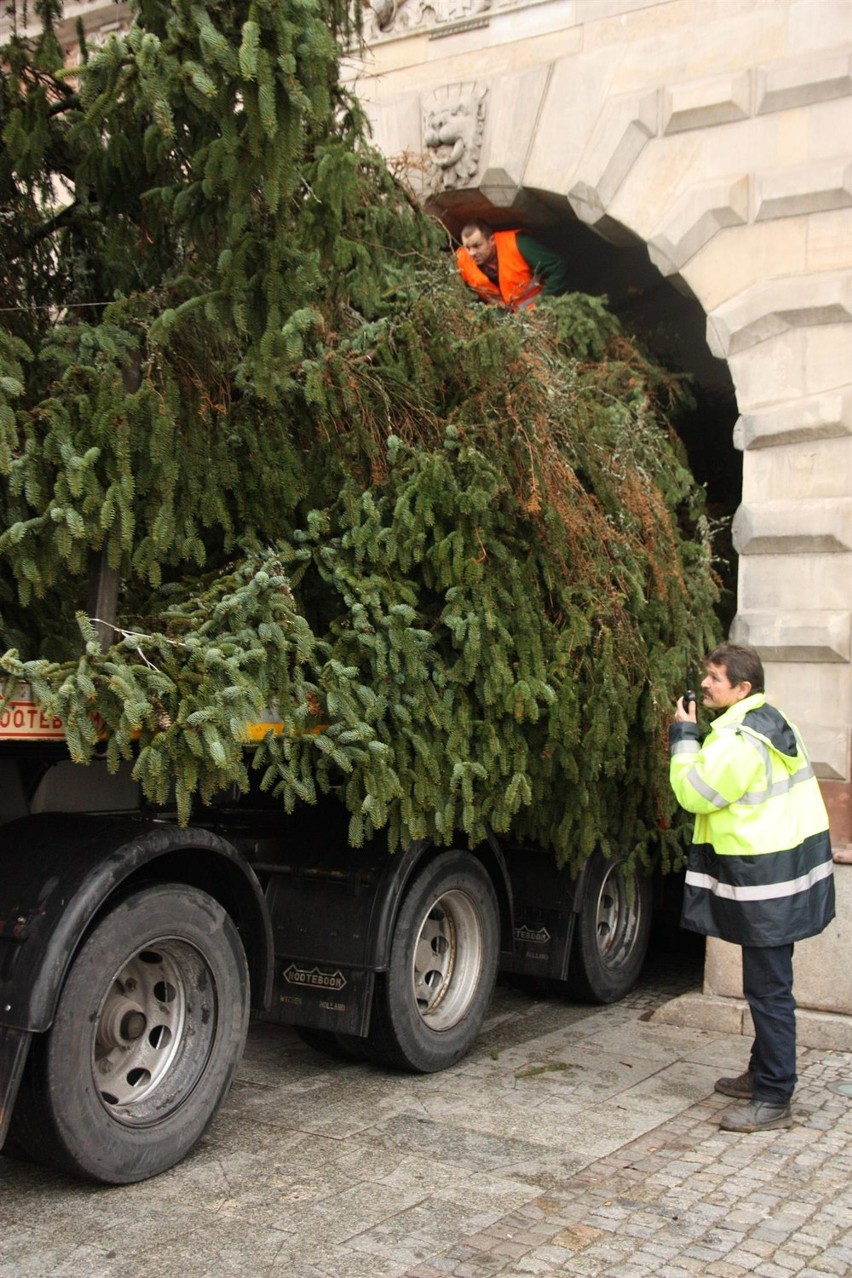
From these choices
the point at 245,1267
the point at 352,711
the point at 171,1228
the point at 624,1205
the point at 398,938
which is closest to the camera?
the point at 245,1267

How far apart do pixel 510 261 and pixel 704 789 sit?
4.48 m

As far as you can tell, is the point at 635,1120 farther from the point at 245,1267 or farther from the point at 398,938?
the point at 245,1267

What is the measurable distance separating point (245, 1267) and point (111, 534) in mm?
2176

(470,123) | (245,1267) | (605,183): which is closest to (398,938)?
(245,1267)

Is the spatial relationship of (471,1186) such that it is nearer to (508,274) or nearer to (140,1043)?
(140,1043)

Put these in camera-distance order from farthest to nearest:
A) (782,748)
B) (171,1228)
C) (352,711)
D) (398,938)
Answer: (398,938) → (782,748) → (352,711) → (171,1228)

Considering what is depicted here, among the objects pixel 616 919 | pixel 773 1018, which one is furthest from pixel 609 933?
pixel 773 1018

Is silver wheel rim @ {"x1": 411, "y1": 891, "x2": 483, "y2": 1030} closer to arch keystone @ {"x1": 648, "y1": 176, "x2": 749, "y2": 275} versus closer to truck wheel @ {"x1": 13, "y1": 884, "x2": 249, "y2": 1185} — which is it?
truck wheel @ {"x1": 13, "y1": 884, "x2": 249, "y2": 1185}

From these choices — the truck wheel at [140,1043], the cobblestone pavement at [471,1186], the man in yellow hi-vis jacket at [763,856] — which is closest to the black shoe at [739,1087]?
the cobblestone pavement at [471,1186]

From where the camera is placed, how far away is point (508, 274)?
8320 mm

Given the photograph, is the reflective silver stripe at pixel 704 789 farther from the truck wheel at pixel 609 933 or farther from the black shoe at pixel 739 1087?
the truck wheel at pixel 609 933

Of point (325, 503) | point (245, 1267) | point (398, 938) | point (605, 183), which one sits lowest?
point (245, 1267)

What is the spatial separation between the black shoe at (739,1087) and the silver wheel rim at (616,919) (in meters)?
1.56

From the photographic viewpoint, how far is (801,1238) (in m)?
3.94
